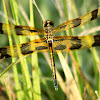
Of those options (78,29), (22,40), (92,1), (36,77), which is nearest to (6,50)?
(22,40)

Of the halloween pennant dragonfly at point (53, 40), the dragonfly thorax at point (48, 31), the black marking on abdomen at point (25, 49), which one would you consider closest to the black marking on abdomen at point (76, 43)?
the halloween pennant dragonfly at point (53, 40)

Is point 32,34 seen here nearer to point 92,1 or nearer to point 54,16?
point 54,16

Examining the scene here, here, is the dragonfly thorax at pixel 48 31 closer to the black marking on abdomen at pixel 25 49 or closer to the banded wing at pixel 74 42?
the banded wing at pixel 74 42

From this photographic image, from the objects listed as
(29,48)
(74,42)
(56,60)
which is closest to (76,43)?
(74,42)

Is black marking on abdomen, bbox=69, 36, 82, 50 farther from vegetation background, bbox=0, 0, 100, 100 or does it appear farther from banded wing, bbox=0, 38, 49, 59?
banded wing, bbox=0, 38, 49, 59

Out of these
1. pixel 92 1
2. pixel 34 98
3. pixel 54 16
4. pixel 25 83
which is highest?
pixel 92 1

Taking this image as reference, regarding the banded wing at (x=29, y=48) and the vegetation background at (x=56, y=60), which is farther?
the vegetation background at (x=56, y=60)

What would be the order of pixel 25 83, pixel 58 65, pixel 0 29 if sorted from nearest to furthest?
pixel 25 83 < pixel 0 29 < pixel 58 65

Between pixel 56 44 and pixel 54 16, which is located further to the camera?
pixel 54 16

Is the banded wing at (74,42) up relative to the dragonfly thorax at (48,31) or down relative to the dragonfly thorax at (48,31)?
down

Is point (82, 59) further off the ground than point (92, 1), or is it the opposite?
point (92, 1)

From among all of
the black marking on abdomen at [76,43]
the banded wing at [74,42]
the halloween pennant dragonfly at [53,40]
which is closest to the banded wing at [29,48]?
the halloween pennant dragonfly at [53,40]
